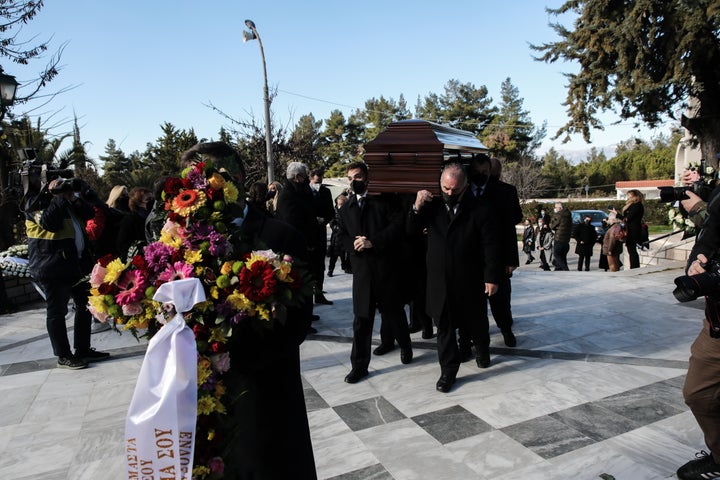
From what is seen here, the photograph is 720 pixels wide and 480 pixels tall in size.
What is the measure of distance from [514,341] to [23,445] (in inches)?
169

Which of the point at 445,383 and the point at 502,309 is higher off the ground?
the point at 502,309

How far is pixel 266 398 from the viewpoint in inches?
72.7

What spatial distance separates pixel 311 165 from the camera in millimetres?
23156

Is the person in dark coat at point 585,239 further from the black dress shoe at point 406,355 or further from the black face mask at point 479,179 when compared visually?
the black dress shoe at point 406,355

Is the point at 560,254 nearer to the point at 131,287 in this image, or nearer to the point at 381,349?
the point at 381,349

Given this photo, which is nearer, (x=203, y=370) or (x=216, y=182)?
(x=203, y=370)

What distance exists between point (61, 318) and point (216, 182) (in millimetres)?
4012

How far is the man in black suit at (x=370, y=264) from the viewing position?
4.29m

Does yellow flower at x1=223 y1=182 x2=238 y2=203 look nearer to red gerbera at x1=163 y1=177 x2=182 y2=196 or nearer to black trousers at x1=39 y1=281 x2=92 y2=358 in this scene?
red gerbera at x1=163 y1=177 x2=182 y2=196

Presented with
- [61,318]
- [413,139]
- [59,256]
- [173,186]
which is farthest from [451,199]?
[61,318]

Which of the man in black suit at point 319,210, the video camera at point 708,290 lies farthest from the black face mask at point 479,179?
the video camera at point 708,290

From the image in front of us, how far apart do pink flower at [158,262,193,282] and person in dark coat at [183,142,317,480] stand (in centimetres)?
20

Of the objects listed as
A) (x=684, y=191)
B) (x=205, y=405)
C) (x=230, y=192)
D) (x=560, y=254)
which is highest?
(x=230, y=192)

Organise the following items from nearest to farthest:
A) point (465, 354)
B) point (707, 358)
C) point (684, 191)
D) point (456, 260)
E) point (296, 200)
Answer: point (707, 358)
point (684, 191)
point (456, 260)
point (465, 354)
point (296, 200)
